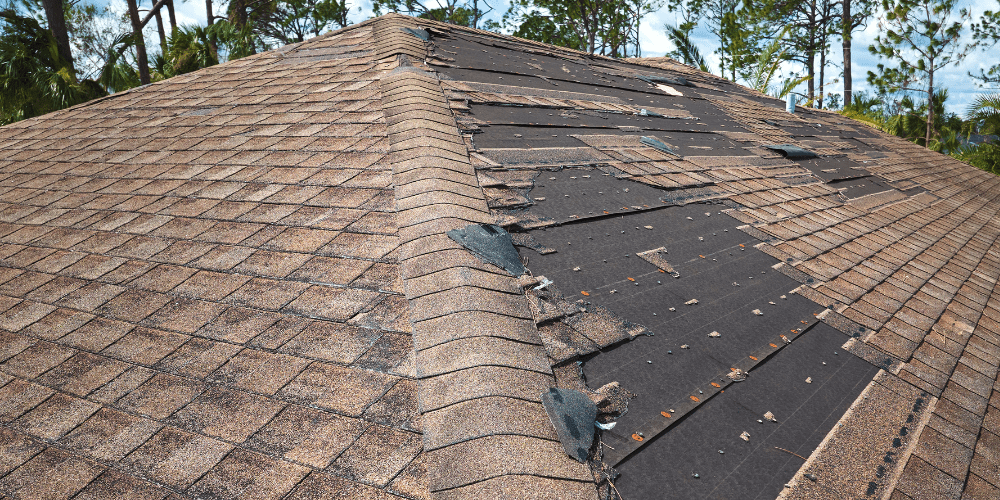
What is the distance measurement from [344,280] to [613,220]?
1896 millimetres

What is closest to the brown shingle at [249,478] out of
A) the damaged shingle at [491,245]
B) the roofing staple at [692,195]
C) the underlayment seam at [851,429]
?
the damaged shingle at [491,245]

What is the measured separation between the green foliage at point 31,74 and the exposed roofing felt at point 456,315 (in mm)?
9442

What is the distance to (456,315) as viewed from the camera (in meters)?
2.28

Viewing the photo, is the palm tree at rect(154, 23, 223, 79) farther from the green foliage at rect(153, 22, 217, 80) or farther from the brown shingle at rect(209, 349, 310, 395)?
the brown shingle at rect(209, 349, 310, 395)

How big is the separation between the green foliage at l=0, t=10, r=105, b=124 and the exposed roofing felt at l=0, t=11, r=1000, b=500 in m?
9.44

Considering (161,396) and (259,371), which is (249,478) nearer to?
(259,371)

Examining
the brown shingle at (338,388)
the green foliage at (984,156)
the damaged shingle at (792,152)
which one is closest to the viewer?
the brown shingle at (338,388)

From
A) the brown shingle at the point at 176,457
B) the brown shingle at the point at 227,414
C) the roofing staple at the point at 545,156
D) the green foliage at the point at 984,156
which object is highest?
the roofing staple at the point at 545,156

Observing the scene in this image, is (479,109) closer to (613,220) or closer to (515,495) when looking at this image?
(613,220)

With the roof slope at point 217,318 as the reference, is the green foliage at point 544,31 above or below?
above

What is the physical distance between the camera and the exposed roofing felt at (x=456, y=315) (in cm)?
186

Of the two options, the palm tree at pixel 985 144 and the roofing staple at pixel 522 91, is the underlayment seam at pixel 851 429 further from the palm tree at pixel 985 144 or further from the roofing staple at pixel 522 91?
the palm tree at pixel 985 144

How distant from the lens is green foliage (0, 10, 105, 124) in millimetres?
12352

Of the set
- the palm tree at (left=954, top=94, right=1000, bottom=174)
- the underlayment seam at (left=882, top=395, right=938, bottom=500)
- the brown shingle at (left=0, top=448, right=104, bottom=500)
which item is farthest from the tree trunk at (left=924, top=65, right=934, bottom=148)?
the brown shingle at (left=0, top=448, right=104, bottom=500)
